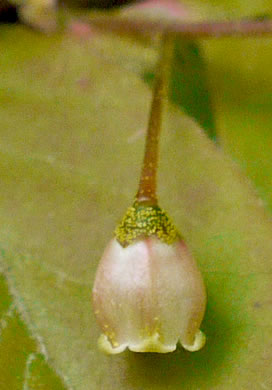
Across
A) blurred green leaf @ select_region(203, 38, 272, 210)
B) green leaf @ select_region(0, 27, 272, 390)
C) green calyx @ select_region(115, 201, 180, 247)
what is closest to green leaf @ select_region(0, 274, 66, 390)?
green leaf @ select_region(0, 27, 272, 390)

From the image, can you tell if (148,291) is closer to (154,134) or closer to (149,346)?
(149,346)

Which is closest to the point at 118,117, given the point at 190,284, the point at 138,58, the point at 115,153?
the point at 115,153

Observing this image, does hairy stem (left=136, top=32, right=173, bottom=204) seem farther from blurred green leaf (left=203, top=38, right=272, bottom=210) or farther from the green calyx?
blurred green leaf (left=203, top=38, right=272, bottom=210)

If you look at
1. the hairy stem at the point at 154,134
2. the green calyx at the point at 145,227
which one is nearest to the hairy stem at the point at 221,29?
the hairy stem at the point at 154,134

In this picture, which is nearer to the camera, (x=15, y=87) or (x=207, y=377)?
(x=207, y=377)

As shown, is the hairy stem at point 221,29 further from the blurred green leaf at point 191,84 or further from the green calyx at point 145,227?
the green calyx at point 145,227

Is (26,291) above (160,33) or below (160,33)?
below

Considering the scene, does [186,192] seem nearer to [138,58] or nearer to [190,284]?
[190,284]
